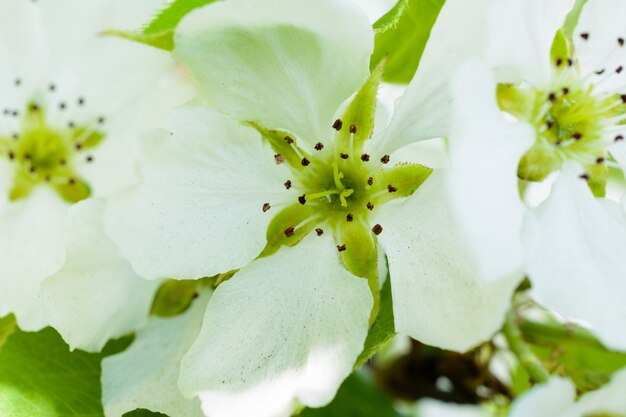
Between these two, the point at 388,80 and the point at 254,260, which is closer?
the point at 254,260

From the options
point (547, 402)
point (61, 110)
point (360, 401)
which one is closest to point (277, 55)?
point (547, 402)

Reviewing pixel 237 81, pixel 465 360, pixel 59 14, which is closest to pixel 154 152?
pixel 237 81

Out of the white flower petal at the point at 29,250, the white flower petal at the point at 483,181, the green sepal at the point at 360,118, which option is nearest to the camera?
the white flower petal at the point at 483,181

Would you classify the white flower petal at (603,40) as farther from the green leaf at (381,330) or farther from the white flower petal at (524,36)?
the green leaf at (381,330)

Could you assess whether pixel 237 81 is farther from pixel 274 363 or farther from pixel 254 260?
pixel 274 363

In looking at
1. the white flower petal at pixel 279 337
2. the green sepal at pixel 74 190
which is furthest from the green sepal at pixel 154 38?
the green sepal at pixel 74 190

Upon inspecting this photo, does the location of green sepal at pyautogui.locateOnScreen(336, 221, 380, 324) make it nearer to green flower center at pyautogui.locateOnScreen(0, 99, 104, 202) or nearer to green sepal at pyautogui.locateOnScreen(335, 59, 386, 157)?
green sepal at pyautogui.locateOnScreen(335, 59, 386, 157)
